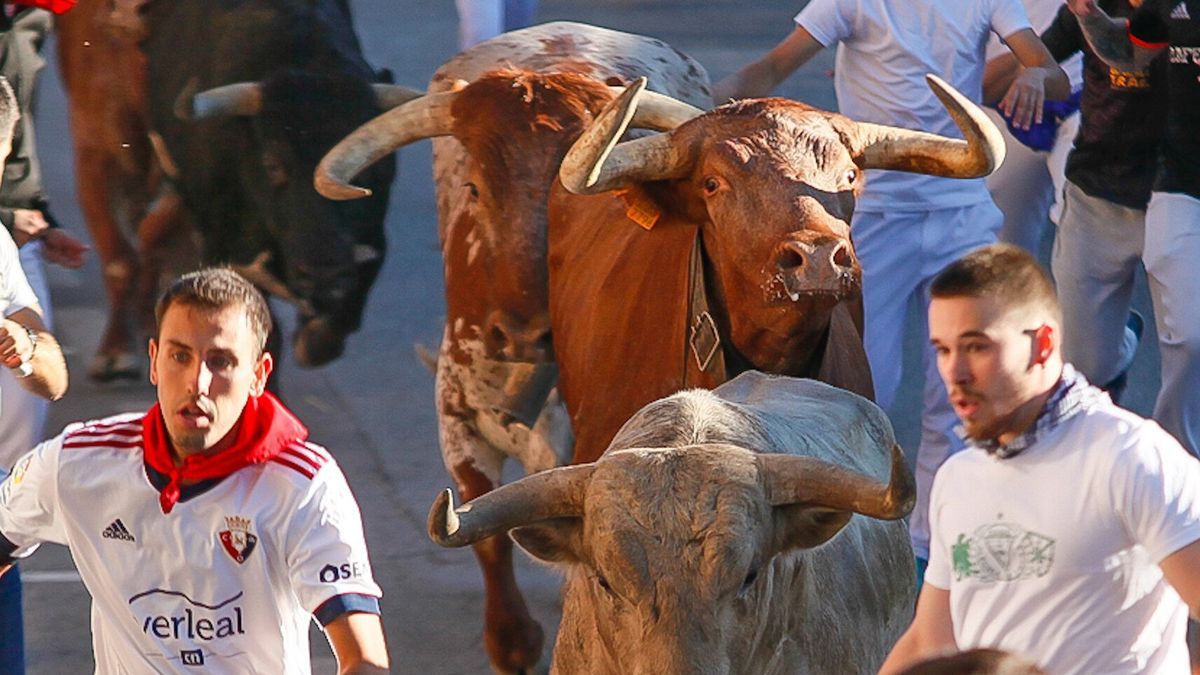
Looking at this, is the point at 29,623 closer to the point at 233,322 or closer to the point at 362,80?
the point at 362,80

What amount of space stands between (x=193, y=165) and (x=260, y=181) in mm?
461

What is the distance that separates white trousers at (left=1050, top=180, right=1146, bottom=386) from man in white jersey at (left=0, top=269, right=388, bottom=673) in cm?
402

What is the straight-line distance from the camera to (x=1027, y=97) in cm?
750

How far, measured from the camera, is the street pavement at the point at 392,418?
732 cm

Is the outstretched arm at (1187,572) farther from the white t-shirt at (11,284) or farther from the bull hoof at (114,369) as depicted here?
the bull hoof at (114,369)

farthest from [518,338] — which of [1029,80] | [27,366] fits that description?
[27,366]

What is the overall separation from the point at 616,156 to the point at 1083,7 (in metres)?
1.77

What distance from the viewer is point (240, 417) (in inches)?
169

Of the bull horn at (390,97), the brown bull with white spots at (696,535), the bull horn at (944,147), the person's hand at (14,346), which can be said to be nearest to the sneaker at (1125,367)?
the bull horn at (944,147)

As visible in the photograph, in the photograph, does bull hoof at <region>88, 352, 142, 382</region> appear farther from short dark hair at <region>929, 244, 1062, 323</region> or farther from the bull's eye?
short dark hair at <region>929, 244, 1062, 323</region>

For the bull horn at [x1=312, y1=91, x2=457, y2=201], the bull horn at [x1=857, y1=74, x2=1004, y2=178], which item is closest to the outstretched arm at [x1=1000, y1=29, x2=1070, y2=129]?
the bull horn at [x1=857, y1=74, x2=1004, y2=178]

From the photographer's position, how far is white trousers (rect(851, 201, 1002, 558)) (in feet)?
24.6

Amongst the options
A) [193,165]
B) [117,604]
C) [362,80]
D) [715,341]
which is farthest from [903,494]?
[193,165]

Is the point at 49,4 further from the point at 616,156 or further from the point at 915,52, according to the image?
the point at 915,52
